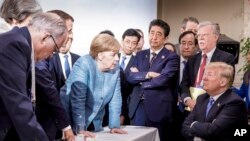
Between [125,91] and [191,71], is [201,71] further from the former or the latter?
[125,91]

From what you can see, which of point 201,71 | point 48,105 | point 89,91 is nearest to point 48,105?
point 48,105

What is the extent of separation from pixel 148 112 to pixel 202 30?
82cm

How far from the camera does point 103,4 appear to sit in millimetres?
4391

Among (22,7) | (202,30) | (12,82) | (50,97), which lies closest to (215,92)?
(202,30)

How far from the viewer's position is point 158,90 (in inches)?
128

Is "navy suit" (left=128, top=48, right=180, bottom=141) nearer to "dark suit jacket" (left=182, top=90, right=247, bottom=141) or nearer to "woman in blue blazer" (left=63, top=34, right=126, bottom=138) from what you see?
"dark suit jacket" (left=182, top=90, right=247, bottom=141)

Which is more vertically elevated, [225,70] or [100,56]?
[100,56]

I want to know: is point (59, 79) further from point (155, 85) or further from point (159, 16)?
point (159, 16)

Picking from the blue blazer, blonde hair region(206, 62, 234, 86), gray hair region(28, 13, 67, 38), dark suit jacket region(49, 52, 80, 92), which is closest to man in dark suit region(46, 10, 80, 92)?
dark suit jacket region(49, 52, 80, 92)

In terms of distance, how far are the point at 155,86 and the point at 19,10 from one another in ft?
5.38

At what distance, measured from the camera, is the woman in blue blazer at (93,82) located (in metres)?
2.39

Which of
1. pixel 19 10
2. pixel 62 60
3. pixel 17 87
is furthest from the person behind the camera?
pixel 62 60

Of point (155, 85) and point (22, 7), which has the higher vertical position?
point (22, 7)

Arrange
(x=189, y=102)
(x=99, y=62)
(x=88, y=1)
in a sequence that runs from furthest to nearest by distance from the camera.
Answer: (x=88, y=1), (x=189, y=102), (x=99, y=62)
